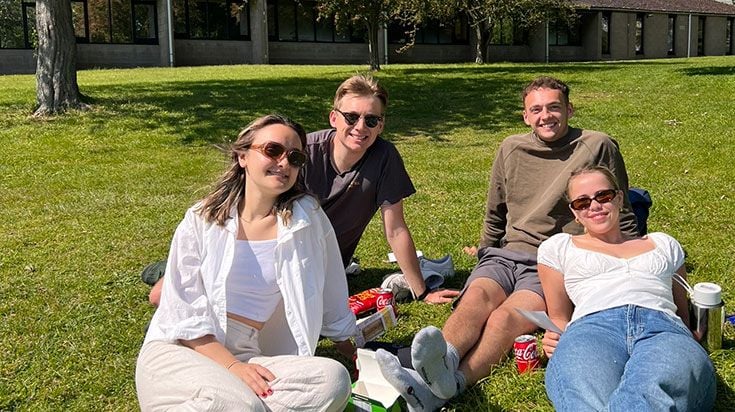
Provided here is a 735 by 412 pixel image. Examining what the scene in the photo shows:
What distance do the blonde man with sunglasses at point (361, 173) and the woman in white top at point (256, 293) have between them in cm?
88

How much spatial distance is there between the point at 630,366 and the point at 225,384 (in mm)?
1630

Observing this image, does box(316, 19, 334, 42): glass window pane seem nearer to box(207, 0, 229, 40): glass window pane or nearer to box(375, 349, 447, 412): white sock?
box(207, 0, 229, 40): glass window pane

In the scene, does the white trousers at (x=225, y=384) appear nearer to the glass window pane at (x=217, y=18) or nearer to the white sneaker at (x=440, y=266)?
the white sneaker at (x=440, y=266)

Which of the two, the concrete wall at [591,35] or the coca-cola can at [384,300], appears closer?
the coca-cola can at [384,300]

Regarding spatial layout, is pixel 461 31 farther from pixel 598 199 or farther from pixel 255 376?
pixel 255 376

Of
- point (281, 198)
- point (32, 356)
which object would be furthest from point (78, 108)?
point (281, 198)

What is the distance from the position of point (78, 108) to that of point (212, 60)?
2041cm

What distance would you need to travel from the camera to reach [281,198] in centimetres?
339

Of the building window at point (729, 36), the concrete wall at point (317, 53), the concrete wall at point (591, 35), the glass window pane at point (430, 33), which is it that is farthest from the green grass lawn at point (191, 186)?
the building window at point (729, 36)

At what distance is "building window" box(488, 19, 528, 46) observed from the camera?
3809 cm

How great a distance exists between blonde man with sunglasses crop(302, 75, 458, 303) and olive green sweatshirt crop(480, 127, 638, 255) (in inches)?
21.8

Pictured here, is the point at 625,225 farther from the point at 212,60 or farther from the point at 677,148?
the point at 212,60

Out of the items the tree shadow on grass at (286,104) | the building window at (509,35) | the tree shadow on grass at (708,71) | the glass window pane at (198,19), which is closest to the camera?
the tree shadow on grass at (286,104)

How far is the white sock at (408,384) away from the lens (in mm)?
3035
